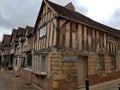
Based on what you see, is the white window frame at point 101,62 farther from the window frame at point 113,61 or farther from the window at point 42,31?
the window at point 42,31

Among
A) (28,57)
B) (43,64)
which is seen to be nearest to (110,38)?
(43,64)

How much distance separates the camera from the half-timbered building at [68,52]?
391 inches

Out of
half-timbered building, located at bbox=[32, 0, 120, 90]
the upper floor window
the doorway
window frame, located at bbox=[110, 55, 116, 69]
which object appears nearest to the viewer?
half-timbered building, located at bbox=[32, 0, 120, 90]

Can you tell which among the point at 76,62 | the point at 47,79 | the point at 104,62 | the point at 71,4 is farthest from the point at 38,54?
the point at 71,4

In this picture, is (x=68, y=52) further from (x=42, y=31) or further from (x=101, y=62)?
(x=101, y=62)

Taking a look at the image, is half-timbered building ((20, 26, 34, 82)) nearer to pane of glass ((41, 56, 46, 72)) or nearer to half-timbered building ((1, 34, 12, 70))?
pane of glass ((41, 56, 46, 72))

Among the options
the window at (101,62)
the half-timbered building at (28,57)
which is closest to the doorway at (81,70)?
the window at (101,62)

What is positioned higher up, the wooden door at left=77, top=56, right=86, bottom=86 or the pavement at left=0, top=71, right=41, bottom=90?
the wooden door at left=77, top=56, right=86, bottom=86

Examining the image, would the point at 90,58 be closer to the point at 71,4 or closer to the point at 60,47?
the point at 60,47

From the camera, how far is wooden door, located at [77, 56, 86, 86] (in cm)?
1127

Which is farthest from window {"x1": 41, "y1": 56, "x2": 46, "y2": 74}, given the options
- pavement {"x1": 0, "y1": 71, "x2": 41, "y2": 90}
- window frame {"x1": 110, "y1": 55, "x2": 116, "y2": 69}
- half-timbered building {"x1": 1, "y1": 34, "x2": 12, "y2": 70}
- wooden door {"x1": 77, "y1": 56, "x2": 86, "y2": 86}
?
half-timbered building {"x1": 1, "y1": 34, "x2": 12, "y2": 70}

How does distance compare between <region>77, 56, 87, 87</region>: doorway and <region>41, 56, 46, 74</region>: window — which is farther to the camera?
<region>77, 56, 87, 87</region>: doorway

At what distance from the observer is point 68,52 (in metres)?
10.3

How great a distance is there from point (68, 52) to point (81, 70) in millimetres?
2060
